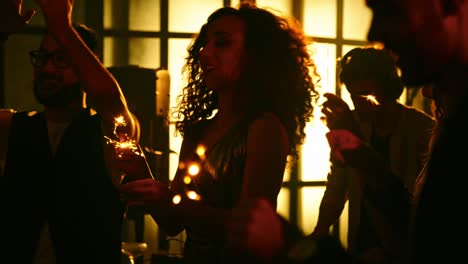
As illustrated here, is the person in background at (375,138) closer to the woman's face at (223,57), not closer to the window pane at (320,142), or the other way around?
the woman's face at (223,57)

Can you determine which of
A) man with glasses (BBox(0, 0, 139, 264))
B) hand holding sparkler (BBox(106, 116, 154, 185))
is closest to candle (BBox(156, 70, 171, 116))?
man with glasses (BBox(0, 0, 139, 264))

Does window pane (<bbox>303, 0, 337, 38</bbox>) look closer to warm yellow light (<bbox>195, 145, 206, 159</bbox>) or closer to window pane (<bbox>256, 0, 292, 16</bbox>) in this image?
window pane (<bbox>256, 0, 292, 16</bbox>)

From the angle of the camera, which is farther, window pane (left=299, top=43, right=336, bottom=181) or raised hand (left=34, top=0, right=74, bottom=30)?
window pane (left=299, top=43, right=336, bottom=181)

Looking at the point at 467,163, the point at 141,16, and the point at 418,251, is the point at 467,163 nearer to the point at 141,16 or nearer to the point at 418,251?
the point at 418,251

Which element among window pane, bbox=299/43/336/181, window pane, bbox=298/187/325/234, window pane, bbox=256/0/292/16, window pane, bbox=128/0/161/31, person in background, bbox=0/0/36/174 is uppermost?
window pane, bbox=256/0/292/16

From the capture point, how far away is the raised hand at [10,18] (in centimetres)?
218

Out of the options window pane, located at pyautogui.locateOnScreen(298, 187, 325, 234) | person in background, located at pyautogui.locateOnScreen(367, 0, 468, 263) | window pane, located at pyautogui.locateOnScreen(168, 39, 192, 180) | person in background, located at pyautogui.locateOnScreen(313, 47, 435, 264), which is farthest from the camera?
window pane, located at pyautogui.locateOnScreen(298, 187, 325, 234)

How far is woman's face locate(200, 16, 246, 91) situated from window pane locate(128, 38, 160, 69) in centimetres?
393

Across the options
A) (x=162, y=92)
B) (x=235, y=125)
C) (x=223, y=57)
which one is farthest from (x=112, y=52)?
(x=235, y=125)

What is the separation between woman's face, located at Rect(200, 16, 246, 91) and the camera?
2.23 meters

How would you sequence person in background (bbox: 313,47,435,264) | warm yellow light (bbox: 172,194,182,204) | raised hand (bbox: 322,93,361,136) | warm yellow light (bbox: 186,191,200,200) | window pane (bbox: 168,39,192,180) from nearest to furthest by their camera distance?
raised hand (bbox: 322,93,361,136) → warm yellow light (bbox: 172,194,182,204) → warm yellow light (bbox: 186,191,200,200) → person in background (bbox: 313,47,435,264) → window pane (bbox: 168,39,192,180)

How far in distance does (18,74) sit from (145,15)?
4.40 ft

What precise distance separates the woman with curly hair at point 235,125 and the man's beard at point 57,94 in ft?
1.52

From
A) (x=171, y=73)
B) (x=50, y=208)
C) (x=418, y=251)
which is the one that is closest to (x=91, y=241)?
(x=50, y=208)
